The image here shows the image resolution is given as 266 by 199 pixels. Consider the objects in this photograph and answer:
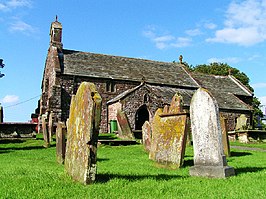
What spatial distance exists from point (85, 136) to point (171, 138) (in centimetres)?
329

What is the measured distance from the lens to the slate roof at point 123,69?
31750 mm

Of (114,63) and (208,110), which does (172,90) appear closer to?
(114,63)

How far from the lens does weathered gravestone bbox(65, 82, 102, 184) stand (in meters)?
5.43

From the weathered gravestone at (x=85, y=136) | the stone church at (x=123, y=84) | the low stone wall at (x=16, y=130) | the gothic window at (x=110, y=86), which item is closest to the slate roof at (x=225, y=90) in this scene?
the stone church at (x=123, y=84)

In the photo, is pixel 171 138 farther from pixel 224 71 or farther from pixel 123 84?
pixel 224 71

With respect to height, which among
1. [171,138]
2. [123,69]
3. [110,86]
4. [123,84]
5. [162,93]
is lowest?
[171,138]

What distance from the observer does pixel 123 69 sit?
113 feet

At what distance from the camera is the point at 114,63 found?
35.1 meters

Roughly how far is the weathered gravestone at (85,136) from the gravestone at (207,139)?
271 centimetres

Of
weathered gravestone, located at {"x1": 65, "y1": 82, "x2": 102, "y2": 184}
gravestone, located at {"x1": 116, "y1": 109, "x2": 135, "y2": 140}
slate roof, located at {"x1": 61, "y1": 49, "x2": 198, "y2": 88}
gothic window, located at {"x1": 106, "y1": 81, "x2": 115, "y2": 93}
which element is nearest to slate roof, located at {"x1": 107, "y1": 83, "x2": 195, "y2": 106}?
gothic window, located at {"x1": 106, "y1": 81, "x2": 115, "y2": 93}

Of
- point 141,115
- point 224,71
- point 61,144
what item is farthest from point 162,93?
point 224,71

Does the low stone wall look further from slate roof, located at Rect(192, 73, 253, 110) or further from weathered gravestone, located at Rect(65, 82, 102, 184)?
slate roof, located at Rect(192, 73, 253, 110)

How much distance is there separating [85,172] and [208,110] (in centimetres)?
325

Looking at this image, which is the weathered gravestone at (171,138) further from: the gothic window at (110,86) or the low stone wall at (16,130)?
the gothic window at (110,86)
